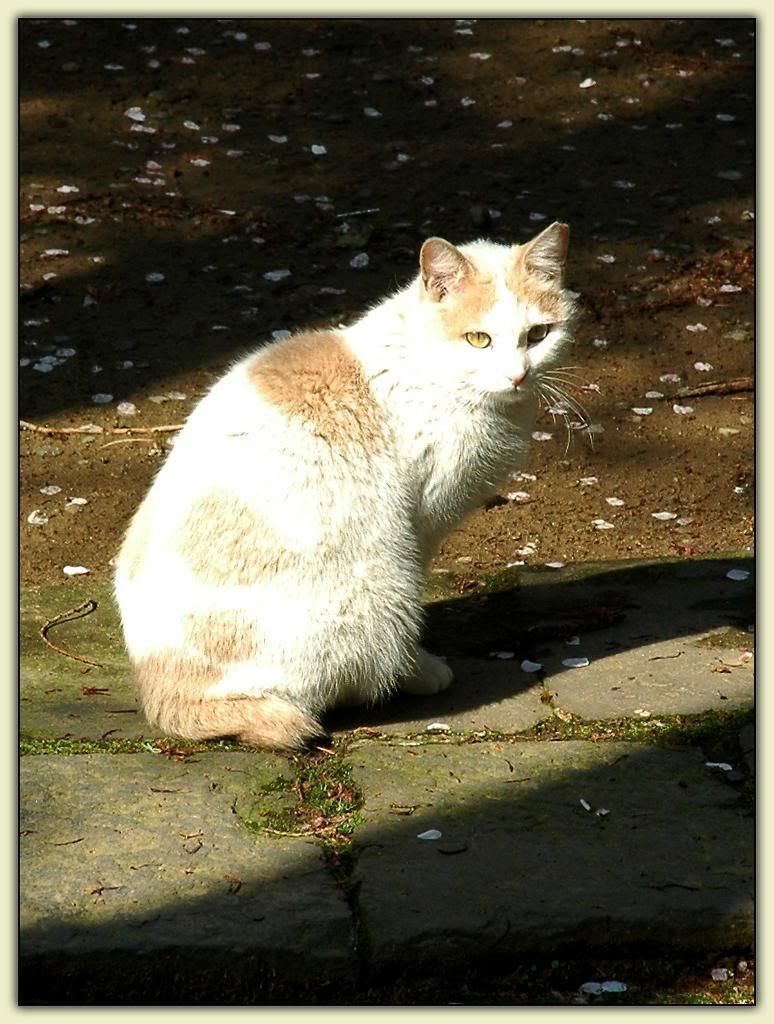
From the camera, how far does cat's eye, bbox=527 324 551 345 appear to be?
3852 millimetres

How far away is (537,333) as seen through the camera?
3871 mm

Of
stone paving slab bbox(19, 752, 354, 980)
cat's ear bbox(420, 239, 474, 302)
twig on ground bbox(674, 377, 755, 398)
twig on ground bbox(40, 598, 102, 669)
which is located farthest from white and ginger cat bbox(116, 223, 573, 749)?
twig on ground bbox(674, 377, 755, 398)

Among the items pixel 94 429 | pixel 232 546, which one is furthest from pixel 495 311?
pixel 94 429

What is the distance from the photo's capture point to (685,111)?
30.4 feet

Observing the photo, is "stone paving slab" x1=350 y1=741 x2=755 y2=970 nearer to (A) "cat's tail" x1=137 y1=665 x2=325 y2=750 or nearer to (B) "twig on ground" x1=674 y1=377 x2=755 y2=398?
(A) "cat's tail" x1=137 y1=665 x2=325 y2=750

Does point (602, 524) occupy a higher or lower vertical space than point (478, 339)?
lower

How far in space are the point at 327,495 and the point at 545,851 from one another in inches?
42.7

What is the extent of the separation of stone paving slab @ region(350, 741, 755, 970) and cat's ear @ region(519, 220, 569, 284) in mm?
1308

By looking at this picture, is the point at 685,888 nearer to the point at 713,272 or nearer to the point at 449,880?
the point at 449,880

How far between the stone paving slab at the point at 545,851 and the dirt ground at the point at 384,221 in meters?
1.62

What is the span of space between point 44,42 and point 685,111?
183 inches

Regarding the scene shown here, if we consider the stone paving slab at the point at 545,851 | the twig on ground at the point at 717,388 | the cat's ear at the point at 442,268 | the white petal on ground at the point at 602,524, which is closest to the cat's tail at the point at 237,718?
the stone paving slab at the point at 545,851

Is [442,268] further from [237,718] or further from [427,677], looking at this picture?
[237,718]

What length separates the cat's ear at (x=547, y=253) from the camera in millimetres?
3848
